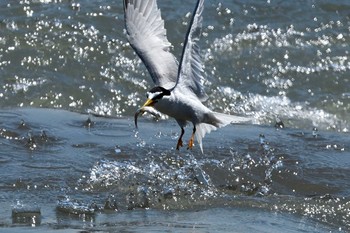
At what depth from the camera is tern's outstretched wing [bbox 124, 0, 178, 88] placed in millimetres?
8812

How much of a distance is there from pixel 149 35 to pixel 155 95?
46.8 inches

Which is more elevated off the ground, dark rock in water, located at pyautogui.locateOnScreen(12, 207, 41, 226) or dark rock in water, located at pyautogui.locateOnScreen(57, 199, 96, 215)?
dark rock in water, located at pyautogui.locateOnScreen(57, 199, 96, 215)

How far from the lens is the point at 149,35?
29.5 ft

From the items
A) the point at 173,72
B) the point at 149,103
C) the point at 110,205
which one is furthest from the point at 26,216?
the point at 173,72

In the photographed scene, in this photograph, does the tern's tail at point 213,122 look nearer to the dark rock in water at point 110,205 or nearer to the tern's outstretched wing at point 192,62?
the tern's outstretched wing at point 192,62

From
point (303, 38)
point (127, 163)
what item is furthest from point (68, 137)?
point (303, 38)

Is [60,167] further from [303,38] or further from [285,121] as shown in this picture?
[303,38]

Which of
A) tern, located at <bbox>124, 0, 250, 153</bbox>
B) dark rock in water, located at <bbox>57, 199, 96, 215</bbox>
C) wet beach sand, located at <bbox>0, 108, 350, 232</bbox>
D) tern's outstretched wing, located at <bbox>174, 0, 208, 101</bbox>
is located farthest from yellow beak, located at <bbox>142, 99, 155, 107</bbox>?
dark rock in water, located at <bbox>57, 199, 96, 215</bbox>

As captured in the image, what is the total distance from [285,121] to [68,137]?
3.40m

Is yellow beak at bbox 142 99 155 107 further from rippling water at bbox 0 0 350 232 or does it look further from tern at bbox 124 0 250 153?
rippling water at bbox 0 0 350 232

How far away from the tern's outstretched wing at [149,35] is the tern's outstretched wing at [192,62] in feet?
1.26

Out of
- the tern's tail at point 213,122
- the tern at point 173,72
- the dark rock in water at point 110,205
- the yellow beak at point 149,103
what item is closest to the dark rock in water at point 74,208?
the dark rock in water at point 110,205

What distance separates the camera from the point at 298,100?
13.0 m

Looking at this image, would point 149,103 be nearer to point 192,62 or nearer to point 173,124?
point 192,62
